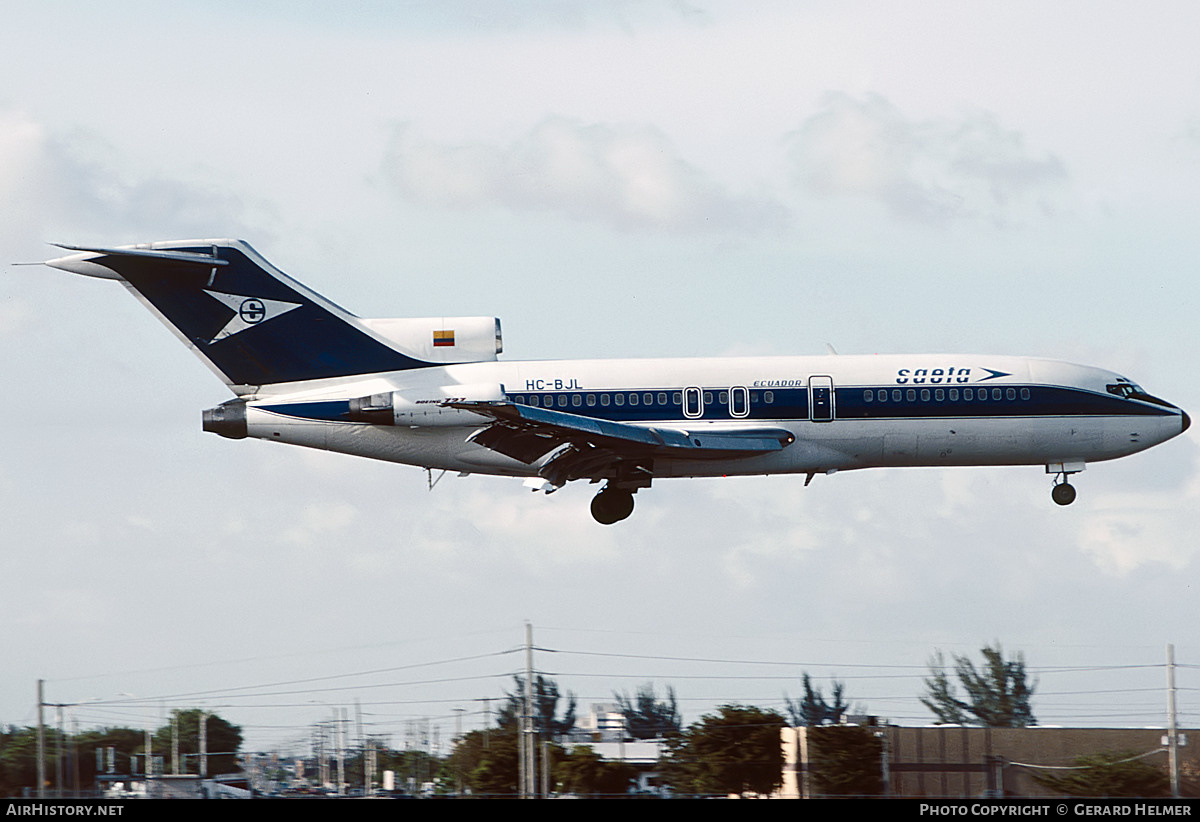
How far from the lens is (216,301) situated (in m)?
38.3

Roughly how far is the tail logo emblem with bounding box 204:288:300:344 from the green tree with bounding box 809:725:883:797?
16573mm

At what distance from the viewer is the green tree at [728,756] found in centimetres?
3588

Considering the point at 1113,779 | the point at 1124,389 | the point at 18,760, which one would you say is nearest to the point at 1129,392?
the point at 1124,389

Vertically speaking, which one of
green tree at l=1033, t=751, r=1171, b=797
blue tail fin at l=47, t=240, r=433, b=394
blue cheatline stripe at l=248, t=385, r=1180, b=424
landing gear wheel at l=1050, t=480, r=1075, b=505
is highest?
blue tail fin at l=47, t=240, r=433, b=394

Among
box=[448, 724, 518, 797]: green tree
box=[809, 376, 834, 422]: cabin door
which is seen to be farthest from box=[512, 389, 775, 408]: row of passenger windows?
box=[448, 724, 518, 797]: green tree

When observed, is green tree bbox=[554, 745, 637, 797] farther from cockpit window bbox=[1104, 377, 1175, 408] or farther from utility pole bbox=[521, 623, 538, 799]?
cockpit window bbox=[1104, 377, 1175, 408]

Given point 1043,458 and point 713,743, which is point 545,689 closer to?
point 713,743

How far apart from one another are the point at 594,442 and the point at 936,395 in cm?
816

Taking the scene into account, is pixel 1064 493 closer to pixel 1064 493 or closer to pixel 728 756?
pixel 1064 493

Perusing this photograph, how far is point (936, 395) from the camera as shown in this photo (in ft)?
119

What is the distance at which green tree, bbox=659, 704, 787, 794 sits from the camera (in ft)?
118

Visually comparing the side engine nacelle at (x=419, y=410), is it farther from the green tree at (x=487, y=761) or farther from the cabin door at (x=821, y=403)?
the green tree at (x=487, y=761)

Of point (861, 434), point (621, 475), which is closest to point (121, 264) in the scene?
point (621, 475)

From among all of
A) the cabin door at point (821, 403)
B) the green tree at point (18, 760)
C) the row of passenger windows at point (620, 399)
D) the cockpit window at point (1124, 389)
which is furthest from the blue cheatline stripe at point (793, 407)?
the green tree at point (18, 760)
